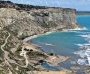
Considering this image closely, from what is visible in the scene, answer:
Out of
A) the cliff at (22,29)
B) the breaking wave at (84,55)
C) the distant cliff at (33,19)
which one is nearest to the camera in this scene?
the cliff at (22,29)

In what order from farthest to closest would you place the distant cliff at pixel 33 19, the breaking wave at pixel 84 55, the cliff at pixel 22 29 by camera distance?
the distant cliff at pixel 33 19, the breaking wave at pixel 84 55, the cliff at pixel 22 29

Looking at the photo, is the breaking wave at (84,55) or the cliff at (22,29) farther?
the breaking wave at (84,55)

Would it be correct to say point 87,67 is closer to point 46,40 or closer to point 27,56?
point 27,56

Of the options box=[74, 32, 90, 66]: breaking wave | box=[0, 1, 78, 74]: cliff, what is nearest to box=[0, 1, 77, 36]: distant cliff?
box=[0, 1, 78, 74]: cliff

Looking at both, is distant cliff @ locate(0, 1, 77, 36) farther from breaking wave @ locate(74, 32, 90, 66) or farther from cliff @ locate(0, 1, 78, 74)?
breaking wave @ locate(74, 32, 90, 66)

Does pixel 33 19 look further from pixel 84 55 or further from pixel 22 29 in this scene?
pixel 84 55

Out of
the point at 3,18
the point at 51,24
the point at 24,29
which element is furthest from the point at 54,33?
the point at 3,18

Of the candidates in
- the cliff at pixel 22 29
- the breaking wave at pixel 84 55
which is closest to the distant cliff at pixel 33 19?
the cliff at pixel 22 29

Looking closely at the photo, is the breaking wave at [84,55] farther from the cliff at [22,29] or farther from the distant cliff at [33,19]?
the distant cliff at [33,19]
